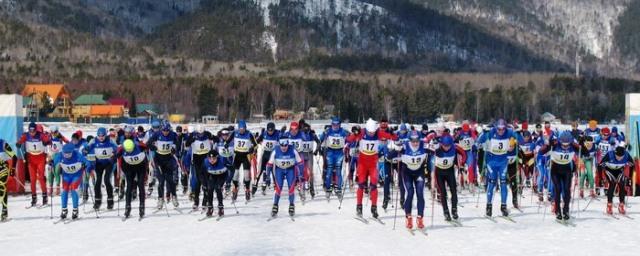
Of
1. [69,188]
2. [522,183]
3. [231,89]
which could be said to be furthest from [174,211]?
[231,89]

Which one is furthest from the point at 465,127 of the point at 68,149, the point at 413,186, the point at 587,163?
the point at 68,149

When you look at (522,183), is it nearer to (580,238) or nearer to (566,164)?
(566,164)

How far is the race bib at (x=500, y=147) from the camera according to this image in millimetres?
15312

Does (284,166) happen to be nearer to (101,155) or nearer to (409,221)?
(409,221)

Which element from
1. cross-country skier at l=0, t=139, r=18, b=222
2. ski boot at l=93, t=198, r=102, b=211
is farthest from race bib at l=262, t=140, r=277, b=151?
cross-country skier at l=0, t=139, r=18, b=222

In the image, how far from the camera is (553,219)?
14930 mm

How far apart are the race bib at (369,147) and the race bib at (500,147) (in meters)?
2.60

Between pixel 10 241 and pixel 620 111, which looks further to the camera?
pixel 620 111

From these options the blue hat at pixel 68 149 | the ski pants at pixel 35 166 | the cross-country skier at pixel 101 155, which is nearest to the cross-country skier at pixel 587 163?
the cross-country skier at pixel 101 155

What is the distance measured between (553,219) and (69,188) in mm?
10559

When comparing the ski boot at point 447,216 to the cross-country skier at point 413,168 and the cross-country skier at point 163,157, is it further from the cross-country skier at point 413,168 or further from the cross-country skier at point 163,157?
the cross-country skier at point 163,157

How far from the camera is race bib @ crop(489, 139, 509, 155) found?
50.2 ft

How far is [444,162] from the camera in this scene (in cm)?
1422

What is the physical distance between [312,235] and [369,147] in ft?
10.4
